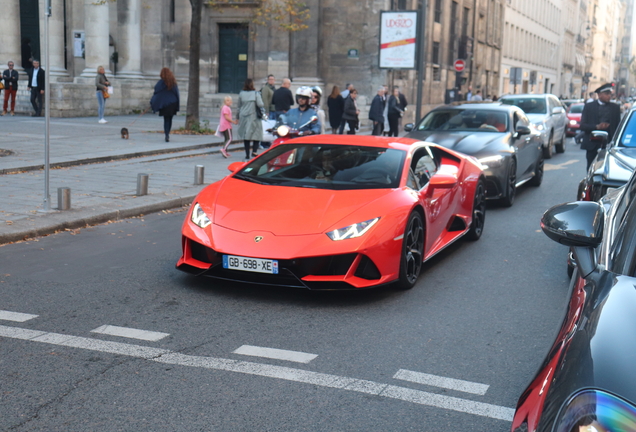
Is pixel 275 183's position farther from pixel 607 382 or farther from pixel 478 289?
pixel 607 382

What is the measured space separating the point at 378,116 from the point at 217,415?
19307 mm

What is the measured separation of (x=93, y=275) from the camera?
6695 mm

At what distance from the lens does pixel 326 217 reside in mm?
6012

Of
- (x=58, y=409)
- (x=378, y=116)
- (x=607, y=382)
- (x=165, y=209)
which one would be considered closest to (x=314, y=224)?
(x=58, y=409)

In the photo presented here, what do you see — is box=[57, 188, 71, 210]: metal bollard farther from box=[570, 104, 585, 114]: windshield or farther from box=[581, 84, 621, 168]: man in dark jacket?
box=[570, 104, 585, 114]: windshield

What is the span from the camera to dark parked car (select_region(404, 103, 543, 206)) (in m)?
11.5

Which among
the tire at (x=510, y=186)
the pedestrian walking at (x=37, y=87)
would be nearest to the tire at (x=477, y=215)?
the tire at (x=510, y=186)

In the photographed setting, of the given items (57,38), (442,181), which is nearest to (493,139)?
(442,181)

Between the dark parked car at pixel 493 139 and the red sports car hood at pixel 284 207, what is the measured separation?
5.32 metres

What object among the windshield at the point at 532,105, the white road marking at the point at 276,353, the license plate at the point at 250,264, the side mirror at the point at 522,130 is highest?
the windshield at the point at 532,105

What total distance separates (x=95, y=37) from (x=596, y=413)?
28.7 metres

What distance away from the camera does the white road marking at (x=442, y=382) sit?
4.17 m

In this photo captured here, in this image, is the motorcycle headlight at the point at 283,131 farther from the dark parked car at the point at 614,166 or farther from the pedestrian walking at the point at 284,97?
the pedestrian walking at the point at 284,97

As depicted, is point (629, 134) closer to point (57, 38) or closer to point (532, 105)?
point (532, 105)
